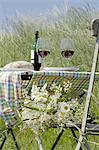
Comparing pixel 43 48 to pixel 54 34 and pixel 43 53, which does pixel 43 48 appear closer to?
pixel 43 53

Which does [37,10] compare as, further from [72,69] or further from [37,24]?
[72,69]

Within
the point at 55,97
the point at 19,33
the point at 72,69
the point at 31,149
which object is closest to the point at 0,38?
the point at 19,33

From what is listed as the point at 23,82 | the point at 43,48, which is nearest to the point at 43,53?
the point at 43,48

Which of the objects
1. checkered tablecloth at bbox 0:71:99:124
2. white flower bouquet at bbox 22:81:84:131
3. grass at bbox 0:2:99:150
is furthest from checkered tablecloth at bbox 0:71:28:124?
grass at bbox 0:2:99:150

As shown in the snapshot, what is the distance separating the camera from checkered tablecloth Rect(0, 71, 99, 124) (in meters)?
2.95

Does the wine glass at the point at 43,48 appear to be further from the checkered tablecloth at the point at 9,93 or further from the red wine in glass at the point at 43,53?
the checkered tablecloth at the point at 9,93

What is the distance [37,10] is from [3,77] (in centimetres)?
339

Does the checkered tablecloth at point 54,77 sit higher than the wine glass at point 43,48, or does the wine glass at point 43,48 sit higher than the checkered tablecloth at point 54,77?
the wine glass at point 43,48

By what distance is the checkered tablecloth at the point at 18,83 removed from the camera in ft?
9.69

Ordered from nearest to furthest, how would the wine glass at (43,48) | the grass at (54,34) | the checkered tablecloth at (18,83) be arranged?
1. the checkered tablecloth at (18,83)
2. the wine glass at (43,48)
3. the grass at (54,34)

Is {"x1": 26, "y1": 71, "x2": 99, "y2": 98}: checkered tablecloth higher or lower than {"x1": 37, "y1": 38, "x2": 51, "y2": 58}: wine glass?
lower

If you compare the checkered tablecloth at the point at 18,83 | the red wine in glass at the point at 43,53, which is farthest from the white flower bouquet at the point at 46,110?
the red wine in glass at the point at 43,53

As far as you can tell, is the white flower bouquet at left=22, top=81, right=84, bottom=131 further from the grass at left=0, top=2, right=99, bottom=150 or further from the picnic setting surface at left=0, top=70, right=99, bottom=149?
the grass at left=0, top=2, right=99, bottom=150

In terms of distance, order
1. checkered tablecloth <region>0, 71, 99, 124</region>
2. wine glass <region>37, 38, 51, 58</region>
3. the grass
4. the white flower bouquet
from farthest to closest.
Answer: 1. the grass
2. wine glass <region>37, 38, 51, 58</region>
3. checkered tablecloth <region>0, 71, 99, 124</region>
4. the white flower bouquet
